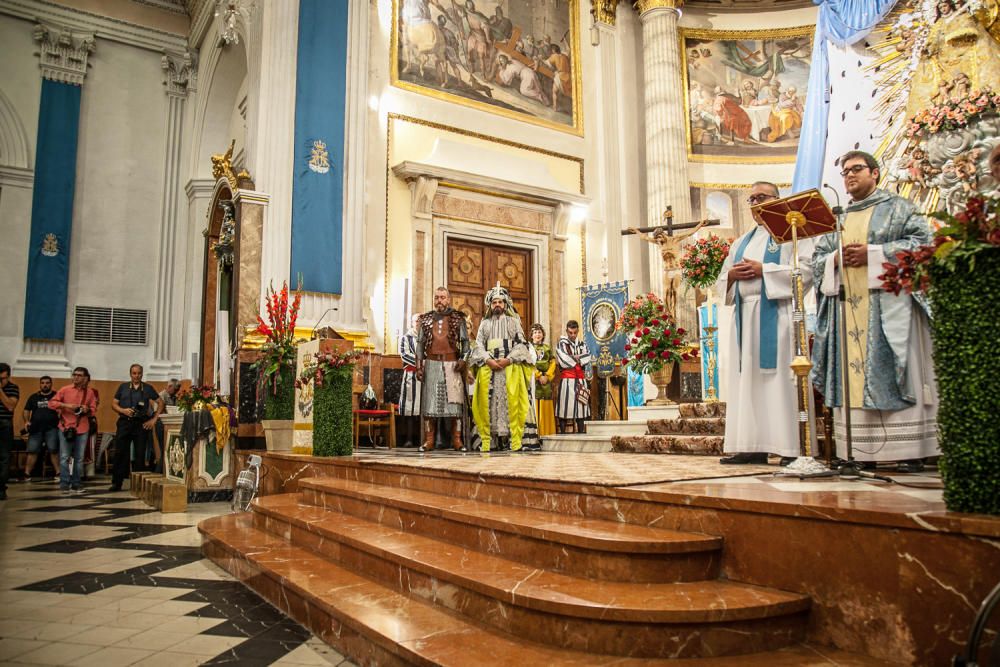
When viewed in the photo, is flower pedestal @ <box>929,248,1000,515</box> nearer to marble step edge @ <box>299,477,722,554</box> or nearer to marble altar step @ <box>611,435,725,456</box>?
marble step edge @ <box>299,477,722,554</box>

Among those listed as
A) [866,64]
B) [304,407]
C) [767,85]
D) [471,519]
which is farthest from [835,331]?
[767,85]

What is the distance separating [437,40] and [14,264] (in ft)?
27.2

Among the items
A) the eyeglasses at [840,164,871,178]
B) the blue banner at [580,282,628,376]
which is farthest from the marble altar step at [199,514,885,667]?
the blue banner at [580,282,628,376]

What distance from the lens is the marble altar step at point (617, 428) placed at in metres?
7.95

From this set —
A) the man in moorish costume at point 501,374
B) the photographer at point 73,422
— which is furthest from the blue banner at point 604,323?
the photographer at point 73,422

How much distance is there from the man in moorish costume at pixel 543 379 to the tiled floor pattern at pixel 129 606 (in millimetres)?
4295

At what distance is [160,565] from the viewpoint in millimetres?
4496

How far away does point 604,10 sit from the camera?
45.2 feet

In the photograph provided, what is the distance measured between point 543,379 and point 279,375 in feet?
10.8

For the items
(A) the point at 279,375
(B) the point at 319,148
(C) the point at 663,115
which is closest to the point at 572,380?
(A) the point at 279,375

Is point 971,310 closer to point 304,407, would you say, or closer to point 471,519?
point 471,519

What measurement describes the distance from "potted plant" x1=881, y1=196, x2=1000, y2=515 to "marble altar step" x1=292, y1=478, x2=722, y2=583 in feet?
2.75

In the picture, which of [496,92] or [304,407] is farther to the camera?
[496,92]

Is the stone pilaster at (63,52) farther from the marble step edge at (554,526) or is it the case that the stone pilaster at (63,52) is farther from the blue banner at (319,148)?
the marble step edge at (554,526)
